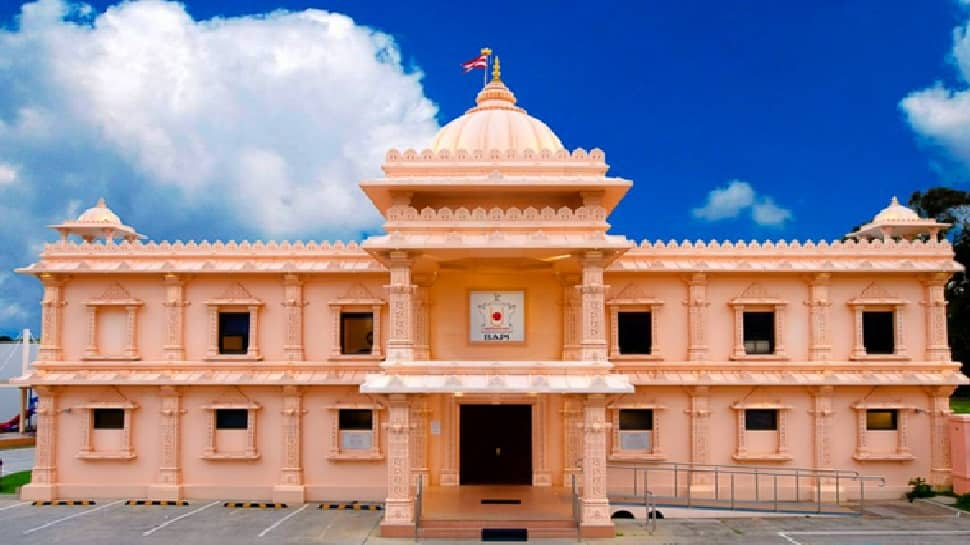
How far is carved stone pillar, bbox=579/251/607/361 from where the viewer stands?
19.8m

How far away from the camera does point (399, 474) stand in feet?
63.8

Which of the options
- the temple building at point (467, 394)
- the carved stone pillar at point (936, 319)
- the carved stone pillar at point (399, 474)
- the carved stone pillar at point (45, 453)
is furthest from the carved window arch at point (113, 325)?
the carved stone pillar at point (936, 319)

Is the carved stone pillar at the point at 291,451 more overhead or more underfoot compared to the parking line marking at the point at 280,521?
more overhead

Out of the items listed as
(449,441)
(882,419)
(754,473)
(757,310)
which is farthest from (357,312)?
(882,419)

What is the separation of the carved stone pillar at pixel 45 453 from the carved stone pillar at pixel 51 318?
44.6 inches

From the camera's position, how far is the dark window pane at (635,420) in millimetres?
24484

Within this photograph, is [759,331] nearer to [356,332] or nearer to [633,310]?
[633,310]

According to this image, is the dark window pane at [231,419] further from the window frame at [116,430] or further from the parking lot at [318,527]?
the window frame at [116,430]

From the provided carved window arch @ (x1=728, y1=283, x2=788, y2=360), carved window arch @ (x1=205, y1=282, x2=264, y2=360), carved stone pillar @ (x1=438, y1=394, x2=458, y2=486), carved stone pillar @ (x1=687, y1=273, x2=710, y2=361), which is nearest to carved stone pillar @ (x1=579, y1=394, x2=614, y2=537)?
carved stone pillar @ (x1=438, y1=394, x2=458, y2=486)

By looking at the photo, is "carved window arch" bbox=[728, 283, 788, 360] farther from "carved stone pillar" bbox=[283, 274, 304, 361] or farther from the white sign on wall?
"carved stone pillar" bbox=[283, 274, 304, 361]

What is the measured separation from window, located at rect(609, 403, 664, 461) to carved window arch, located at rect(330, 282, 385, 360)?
7512mm

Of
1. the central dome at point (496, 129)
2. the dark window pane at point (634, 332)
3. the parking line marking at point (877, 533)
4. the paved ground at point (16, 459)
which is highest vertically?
the central dome at point (496, 129)

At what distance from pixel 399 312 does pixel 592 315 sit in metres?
4.79

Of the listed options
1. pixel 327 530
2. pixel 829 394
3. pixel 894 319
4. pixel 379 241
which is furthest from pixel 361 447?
pixel 894 319
